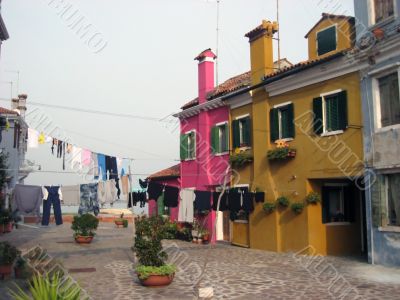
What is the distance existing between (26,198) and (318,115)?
13341 mm

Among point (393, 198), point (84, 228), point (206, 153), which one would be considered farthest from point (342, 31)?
point (84, 228)

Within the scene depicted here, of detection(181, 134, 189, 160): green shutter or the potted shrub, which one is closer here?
the potted shrub

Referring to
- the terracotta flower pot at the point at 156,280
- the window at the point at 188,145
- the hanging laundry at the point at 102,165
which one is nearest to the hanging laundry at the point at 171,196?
the hanging laundry at the point at 102,165

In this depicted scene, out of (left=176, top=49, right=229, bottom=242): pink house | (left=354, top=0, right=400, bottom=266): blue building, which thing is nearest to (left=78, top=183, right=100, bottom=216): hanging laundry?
(left=176, top=49, right=229, bottom=242): pink house

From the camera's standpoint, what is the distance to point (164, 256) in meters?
11.1

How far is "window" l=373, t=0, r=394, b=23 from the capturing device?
12.9 metres

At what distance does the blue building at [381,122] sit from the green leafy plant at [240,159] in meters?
6.16

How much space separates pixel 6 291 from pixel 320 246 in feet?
34.3

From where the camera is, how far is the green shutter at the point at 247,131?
63.0 ft

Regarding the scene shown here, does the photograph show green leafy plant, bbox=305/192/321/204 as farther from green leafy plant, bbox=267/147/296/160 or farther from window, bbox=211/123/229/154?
window, bbox=211/123/229/154

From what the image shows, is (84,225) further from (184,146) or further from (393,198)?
(393,198)

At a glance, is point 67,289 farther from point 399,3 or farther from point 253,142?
point 253,142

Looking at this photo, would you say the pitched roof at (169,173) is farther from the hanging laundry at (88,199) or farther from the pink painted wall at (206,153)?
the hanging laundry at (88,199)

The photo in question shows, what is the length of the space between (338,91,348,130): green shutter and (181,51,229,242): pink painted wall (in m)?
7.01
